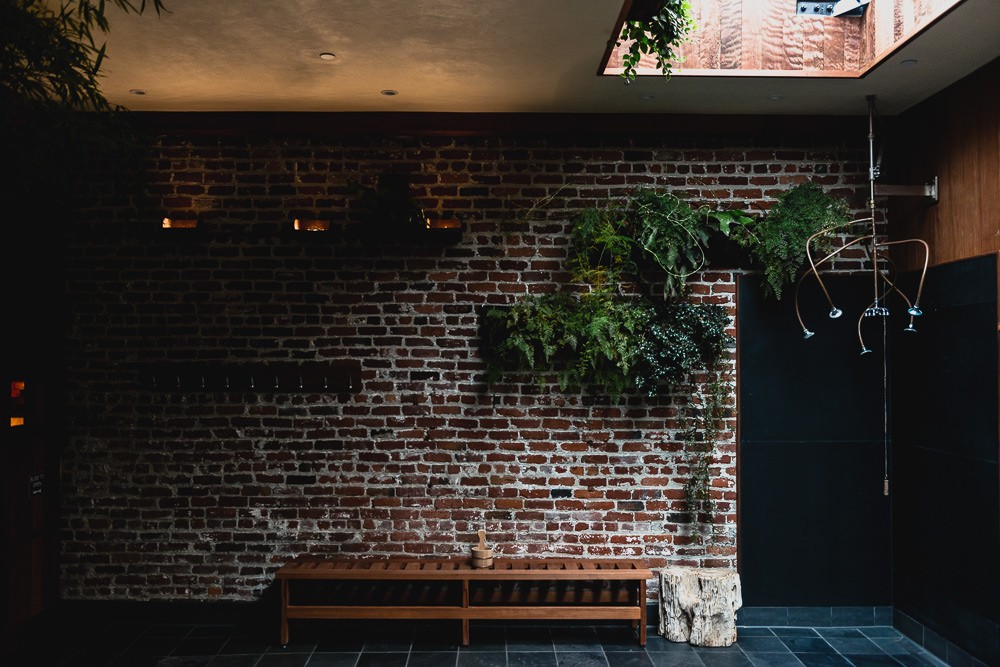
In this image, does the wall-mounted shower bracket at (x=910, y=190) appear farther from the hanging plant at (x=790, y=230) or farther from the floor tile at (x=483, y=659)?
the floor tile at (x=483, y=659)

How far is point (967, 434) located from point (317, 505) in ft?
12.9

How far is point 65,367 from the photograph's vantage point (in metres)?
4.98

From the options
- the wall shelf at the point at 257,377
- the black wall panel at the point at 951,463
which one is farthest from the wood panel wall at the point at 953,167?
the wall shelf at the point at 257,377

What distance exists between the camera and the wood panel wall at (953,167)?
3980 mm

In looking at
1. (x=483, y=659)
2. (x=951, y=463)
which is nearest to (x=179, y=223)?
(x=483, y=659)

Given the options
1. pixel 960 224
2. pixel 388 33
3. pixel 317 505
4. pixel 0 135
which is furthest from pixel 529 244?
pixel 0 135

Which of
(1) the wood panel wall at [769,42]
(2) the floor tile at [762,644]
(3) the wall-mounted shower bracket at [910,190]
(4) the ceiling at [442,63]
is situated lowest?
(2) the floor tile at [762,644]

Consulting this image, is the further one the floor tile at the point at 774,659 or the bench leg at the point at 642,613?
the bench leg at the point at 642,613

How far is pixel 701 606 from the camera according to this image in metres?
4.56

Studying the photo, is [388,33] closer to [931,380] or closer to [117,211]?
[117,211]

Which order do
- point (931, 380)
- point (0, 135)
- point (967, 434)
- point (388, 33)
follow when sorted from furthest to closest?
1. point (931, 380)
2. point (967, 434)
3. point (388, 33)
4. point (0, 135)

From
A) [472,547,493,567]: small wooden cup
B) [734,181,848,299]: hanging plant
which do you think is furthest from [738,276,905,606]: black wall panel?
[472,547,493,567]: small wooden cup

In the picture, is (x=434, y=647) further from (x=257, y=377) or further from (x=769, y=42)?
(x=769, y=42)

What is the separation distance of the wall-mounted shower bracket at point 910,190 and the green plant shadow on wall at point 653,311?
0.24 metres
